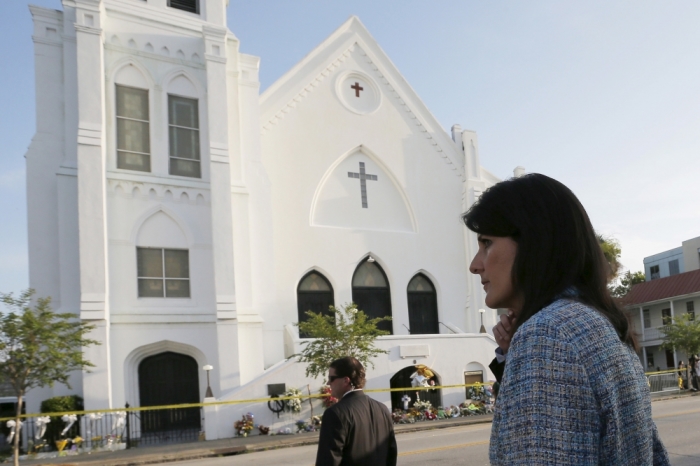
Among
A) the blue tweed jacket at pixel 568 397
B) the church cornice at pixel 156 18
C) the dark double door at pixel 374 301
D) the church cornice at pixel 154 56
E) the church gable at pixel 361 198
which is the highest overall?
the church cornice at pixel 156 18

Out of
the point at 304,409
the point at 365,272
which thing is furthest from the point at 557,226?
the point at 365,272

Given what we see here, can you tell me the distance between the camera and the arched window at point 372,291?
2862 cm

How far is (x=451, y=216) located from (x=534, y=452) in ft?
99.0

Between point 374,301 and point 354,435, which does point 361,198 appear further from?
point 354,435

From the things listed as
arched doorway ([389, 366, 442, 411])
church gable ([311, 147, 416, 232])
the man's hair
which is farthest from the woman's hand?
church gable ([311, 147, 416, 232])

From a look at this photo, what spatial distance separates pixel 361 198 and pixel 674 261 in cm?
3485

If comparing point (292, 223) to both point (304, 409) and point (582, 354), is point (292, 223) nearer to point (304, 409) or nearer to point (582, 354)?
point (304, 409)

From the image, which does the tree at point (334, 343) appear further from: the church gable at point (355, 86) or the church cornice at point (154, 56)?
the church cornice at point (154, 56)

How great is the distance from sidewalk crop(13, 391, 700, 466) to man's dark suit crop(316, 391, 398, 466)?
1309cm

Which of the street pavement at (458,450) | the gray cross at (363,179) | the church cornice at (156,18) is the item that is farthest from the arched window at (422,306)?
the church cornice at (156,18)

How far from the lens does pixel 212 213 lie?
2370 centimetres

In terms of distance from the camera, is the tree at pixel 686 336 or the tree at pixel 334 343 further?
the tree at pixel 686 336

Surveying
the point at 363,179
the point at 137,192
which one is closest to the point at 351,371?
the point at 137,192

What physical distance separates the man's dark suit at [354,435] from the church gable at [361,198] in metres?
23.3
